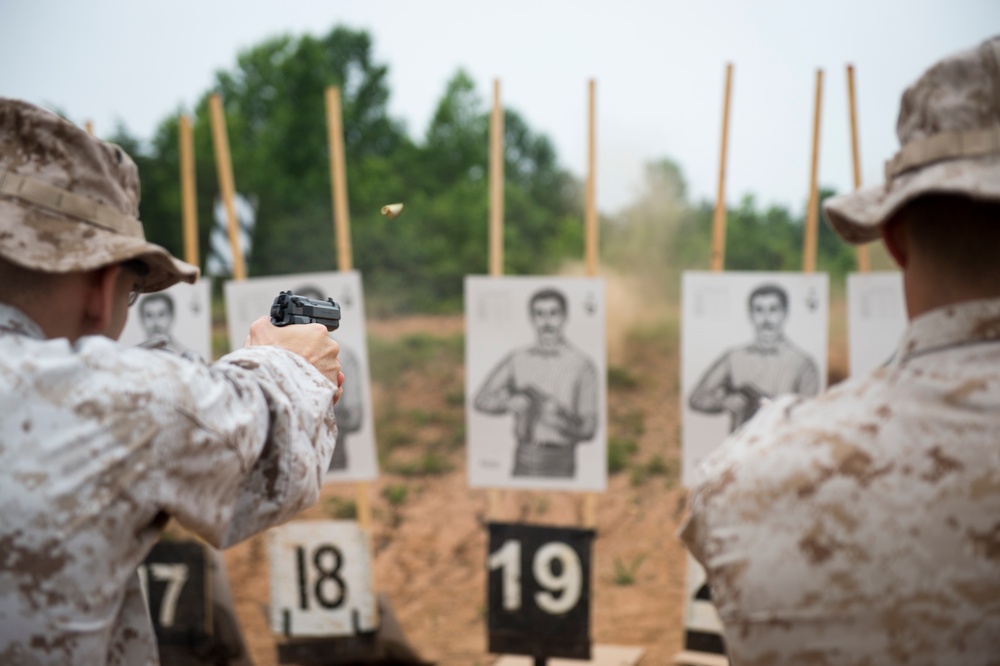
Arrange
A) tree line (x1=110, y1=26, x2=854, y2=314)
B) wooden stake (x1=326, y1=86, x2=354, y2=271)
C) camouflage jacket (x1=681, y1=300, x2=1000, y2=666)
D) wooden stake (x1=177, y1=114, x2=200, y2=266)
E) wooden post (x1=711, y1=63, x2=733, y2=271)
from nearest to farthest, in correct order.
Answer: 1. camouflage jacket (x1=681, y1=300, x2=1000, y2=666)
2. wooden post (x1=711, y1=63, x2=733, y2=271)
3. wooden stake (x1=326, y1=86, x2=354, y2=271)
4. wooden stake (x1=177, y1=114, x2=200, y2=266)
5. tree line (x1=110, y1=26, x2=854, y2=314)

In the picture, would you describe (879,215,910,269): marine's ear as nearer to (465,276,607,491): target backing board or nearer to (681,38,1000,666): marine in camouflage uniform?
(681,38,1000,666): marine in camouflage uniform

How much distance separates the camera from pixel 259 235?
871 cm

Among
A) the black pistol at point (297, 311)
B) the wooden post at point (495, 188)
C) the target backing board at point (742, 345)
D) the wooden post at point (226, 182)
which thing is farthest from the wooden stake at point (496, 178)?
the black pistol at point (297, 311)

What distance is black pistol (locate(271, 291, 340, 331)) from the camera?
1581 millimetres

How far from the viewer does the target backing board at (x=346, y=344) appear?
451 centimetres

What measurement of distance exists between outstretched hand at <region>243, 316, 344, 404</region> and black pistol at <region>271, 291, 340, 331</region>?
2 centimetres

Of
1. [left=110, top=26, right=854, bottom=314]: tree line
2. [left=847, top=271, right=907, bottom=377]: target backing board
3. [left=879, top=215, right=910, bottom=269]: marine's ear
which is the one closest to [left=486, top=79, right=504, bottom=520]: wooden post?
[left=847, top=271, right=907, bottom=377]: target backing board

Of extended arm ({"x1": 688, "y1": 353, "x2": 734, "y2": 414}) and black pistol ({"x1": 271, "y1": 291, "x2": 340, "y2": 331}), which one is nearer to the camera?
black pistol ({"x1": 271, "y1": 291, "x2": 340, "y2": 331})

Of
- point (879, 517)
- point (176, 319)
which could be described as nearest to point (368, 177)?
point (176, 319)

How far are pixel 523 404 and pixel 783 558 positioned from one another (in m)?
3.26

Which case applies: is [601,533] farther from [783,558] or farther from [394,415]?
[783,558]

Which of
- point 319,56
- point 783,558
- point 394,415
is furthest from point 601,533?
point 783,558

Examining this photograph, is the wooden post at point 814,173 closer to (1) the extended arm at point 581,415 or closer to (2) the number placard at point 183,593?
(1) the extended arm at point 581,415

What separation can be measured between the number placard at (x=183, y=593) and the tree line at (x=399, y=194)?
391cm
